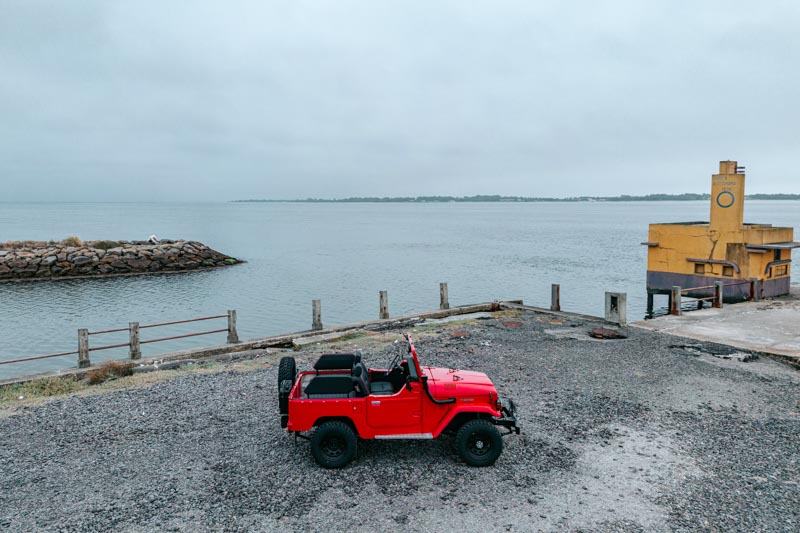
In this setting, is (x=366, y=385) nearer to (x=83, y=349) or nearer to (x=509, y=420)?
(x=509, y=420)

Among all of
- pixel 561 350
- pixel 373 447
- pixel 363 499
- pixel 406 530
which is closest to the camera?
pixel 406 530

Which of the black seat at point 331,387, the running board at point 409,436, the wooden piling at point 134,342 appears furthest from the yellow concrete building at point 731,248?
the wooden piling at point 134,342

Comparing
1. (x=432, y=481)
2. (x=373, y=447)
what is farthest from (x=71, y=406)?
(x=432, y=481)

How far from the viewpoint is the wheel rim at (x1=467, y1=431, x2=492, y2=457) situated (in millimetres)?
8359

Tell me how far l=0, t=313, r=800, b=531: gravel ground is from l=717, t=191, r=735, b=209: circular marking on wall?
17168 mm

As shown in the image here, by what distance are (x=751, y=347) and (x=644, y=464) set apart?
9143 mm

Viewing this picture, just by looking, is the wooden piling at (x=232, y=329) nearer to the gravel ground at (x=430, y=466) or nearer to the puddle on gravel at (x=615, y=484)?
the gravel ground at (x=430, y=466)

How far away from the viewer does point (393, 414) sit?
8391mm

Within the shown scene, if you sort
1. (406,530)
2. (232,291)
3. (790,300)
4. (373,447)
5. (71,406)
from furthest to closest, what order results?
(232,291)
(790,300)
(71,406)
(373,447)
(406,530)

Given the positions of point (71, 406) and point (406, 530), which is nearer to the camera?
point (406, 530)

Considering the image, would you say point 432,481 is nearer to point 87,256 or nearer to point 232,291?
point 232,291

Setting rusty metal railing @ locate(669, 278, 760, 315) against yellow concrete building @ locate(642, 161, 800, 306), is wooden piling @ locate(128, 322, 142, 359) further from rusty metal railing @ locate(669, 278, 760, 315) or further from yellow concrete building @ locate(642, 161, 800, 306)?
yellow concrete building @ locate(642, 161, 800, 306)

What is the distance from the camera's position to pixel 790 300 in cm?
2439

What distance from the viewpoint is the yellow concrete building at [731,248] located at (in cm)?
2628
